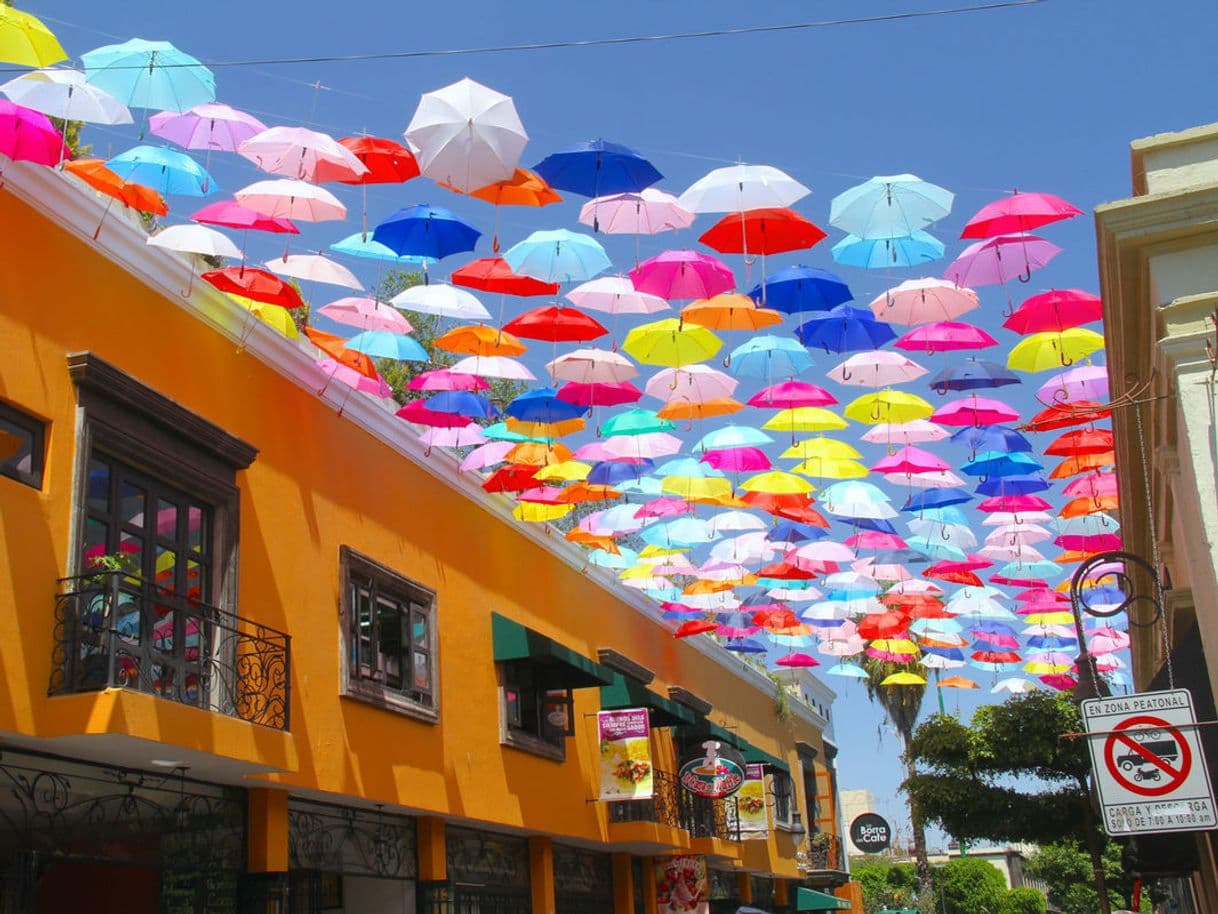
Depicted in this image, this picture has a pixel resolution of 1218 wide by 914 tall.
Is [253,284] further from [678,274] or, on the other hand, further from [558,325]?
[678,274]

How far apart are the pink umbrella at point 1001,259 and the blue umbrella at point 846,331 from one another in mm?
838

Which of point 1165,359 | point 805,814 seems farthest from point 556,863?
point 805,814

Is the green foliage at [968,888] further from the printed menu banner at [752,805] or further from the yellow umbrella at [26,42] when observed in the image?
the yellow umbrella at [26,42]

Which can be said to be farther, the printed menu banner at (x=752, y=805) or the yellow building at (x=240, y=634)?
the printed menu banner at (x=752, y=805)

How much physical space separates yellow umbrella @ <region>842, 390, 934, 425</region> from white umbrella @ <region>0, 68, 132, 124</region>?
7.87 m

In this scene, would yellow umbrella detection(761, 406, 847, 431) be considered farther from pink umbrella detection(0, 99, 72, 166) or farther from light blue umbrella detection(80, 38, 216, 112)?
pink umbrella detection(0, 99, 72, 166)

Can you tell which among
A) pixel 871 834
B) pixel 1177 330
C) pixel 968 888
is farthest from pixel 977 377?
pixel 968 888

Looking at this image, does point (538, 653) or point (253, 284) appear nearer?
point (253, 284)

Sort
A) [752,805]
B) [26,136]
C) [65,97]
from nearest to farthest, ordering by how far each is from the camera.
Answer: [26,136]
[65,97]
[752,805]

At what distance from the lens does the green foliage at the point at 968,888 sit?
53594 mm

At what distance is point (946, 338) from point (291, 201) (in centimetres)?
615

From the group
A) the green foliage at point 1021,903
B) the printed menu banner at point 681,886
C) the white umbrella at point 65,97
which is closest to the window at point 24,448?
the white umbrella at point 65,97

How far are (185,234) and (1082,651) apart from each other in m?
7.73

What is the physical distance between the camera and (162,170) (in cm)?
1046
